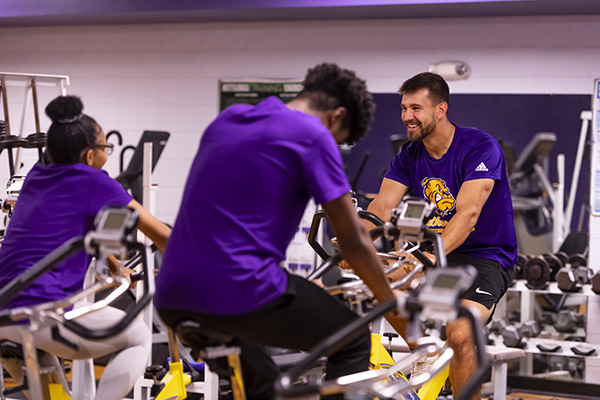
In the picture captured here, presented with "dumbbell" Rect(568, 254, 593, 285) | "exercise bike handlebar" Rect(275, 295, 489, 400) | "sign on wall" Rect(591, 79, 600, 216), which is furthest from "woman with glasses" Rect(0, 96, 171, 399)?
"sign on wall" Rect(591, 79, 600, 216)

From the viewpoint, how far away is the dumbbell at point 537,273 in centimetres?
516

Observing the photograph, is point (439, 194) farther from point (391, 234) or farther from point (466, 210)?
point (391, 234)

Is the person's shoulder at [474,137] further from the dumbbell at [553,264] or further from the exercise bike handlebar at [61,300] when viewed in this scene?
the dumbbell at [553,264]

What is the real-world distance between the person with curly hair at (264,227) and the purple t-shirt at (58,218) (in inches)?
23.8

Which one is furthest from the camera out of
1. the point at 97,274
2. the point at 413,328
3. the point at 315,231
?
the point at 315,231

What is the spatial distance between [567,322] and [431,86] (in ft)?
9.66

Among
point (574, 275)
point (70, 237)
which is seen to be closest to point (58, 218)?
point (70, 237)

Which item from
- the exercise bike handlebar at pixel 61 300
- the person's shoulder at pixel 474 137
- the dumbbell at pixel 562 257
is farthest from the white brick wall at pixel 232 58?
the exercise bike handlebar at pixel 61 300

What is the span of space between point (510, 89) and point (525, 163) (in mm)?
638

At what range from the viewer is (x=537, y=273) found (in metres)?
5.17

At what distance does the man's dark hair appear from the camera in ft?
11.0

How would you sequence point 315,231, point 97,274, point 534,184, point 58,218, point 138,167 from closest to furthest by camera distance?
point 97,274 → point 58,218 → point 315,231 → point 138,167 → point 534,184

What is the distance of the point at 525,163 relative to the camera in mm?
6047

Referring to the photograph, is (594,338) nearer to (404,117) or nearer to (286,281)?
(404,117)
